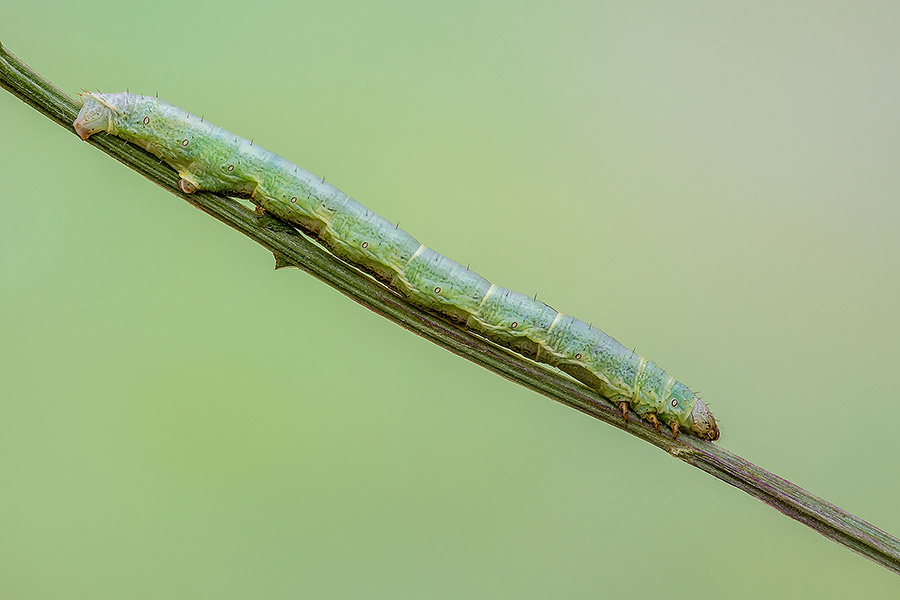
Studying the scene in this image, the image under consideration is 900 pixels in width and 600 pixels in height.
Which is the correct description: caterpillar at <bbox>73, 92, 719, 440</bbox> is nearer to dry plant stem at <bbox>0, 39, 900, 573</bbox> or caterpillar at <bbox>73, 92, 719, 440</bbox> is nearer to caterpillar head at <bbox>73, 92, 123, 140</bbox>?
caterpillar head at <bbox>73, 92, 123, 140</bbox>

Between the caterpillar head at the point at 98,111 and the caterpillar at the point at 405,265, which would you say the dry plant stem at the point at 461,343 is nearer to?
the caterpillar head at the point at 98,111

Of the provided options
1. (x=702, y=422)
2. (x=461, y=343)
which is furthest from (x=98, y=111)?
(x=702, y=422)

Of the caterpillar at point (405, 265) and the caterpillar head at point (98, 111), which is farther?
the caterpillar at point (405, 265)

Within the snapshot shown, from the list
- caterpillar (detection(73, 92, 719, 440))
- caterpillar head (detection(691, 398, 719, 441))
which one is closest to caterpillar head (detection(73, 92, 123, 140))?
caterpillar (detection(73, 92, 719, 440))

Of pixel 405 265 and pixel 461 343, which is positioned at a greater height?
pixel 405 265

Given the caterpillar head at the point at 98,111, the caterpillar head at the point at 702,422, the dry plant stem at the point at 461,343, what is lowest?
the dry plant stem at the point at 461,343

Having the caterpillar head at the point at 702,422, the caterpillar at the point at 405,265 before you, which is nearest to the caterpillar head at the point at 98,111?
the caterpillar at the point at 405,265

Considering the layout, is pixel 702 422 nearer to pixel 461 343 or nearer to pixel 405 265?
pixel 461 343
